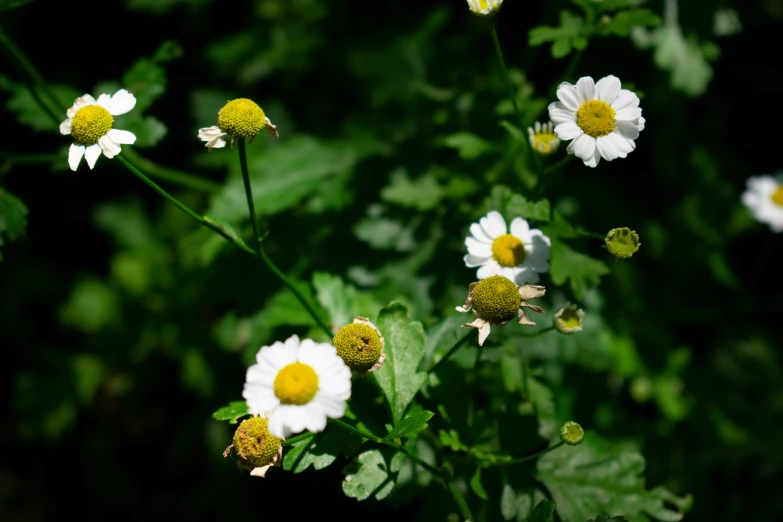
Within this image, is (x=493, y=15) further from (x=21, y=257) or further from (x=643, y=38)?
(x=21, y=257)

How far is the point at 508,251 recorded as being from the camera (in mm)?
2057

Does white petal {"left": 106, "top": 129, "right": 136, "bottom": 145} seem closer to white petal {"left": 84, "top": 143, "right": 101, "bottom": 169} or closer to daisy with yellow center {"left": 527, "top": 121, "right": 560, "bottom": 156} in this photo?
white petal {"left": 84, "top": 143, "right": 101, "bottom": 169}

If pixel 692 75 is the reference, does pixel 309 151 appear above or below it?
above

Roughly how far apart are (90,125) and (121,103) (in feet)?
0.44

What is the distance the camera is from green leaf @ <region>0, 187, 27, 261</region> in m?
2.41

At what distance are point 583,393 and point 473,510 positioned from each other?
4.45 feet

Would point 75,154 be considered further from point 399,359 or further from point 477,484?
point 477,484

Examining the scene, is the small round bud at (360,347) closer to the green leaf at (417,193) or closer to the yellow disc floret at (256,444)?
the yellow disc floret at (256,444)

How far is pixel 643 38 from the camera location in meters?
3.07

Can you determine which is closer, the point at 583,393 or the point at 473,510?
the point at 473,510

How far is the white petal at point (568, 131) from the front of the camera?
1.90m

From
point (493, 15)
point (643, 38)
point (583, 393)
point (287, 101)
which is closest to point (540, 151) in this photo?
point (493, 15)

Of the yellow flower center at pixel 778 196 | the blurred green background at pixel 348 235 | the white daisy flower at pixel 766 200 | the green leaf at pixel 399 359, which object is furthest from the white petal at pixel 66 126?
the yellow flower center at pixel 778 196

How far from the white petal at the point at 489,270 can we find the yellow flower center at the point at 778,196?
6.99 feet
